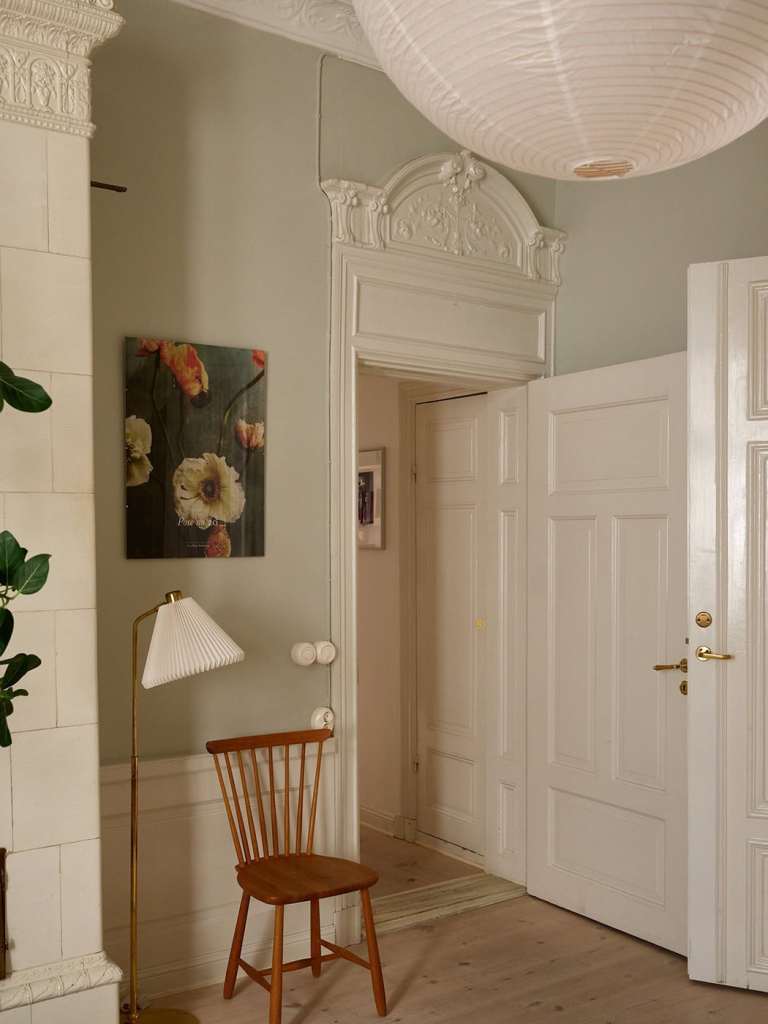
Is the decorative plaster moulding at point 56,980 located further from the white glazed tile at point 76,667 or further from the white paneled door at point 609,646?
the white paneled door at point 609,646

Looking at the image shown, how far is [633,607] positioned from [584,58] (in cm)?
275

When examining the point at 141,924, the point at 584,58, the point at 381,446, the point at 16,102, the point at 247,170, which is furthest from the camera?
the point at 381,446

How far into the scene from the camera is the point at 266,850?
3.29 metres

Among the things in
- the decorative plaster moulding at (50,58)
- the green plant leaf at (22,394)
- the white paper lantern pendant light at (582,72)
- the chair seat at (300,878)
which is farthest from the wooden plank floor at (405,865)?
the white paper lantern pendant light at (582,72)

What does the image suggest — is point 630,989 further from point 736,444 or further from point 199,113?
point 199,113

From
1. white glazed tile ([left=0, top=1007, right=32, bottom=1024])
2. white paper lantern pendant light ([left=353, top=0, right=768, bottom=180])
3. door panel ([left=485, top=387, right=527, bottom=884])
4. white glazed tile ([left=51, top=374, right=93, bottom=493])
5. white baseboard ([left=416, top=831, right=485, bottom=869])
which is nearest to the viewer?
white paper lantern pendant light ([left=353, top=0, right=768, bottom=180])

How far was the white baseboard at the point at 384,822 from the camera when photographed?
5012 millimetres

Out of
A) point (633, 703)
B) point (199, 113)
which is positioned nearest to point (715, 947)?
point (633, 703)

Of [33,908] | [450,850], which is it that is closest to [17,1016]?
[33,908]

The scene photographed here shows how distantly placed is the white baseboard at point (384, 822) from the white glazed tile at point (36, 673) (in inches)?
111

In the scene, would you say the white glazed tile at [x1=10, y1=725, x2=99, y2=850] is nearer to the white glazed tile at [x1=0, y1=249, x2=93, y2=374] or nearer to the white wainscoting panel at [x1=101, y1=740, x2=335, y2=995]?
the white wainscoting panel at [x1=101, y1=740, x2=335, y2=995]

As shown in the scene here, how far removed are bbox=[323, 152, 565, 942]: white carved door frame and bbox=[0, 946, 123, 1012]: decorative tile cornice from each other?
3.91 feet

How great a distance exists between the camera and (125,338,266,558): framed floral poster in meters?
→ 3.21

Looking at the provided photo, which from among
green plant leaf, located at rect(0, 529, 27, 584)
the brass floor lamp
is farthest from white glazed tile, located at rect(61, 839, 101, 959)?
green plant leaf, located at rect(0, 529, 27, 584)
